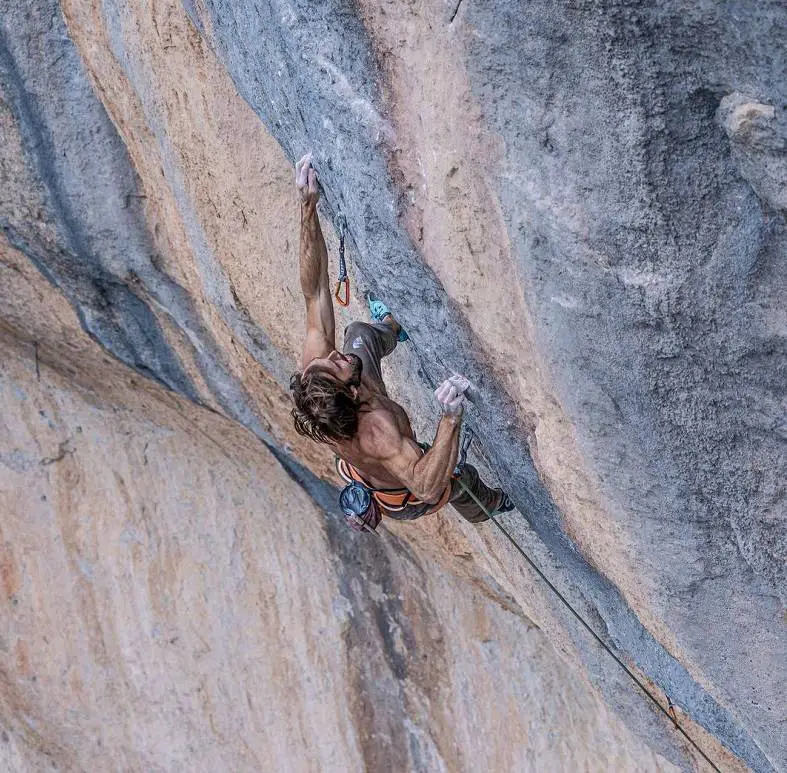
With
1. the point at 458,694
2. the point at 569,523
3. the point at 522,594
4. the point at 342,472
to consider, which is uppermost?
the point at 569,523

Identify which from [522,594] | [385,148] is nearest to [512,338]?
[385,148]

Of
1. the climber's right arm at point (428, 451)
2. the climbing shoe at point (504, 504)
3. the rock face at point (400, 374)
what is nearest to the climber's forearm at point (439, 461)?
the climber's right arm at point (428, 451)

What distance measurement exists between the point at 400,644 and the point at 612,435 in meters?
3.59

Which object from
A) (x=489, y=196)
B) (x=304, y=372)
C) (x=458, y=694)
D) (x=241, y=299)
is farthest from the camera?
(x=458, y=694)

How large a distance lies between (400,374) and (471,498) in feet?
1.75

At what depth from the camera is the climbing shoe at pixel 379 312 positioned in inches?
122

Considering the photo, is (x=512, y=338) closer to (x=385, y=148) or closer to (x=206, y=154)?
(x=385, y=148)

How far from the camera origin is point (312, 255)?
2.83 meters

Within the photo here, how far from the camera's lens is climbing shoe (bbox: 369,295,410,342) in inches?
122

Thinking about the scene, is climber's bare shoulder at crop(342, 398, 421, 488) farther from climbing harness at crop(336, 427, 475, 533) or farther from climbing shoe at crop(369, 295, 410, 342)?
climbing shoe at crop(369, 295, 410, 342)

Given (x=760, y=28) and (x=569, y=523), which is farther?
(x=569, y=523)

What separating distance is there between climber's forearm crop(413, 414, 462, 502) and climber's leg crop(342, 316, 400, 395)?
35 cm

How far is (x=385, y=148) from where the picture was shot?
2402mm

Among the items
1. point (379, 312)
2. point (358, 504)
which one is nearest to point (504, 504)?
point (358, 504)
